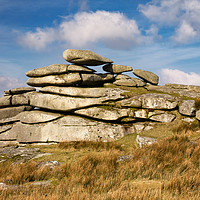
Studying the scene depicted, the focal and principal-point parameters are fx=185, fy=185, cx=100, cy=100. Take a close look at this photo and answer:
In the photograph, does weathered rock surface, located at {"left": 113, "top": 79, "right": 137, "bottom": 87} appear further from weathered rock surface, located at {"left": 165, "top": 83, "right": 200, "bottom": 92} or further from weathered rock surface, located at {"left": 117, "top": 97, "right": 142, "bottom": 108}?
weathered rock surface, located at {"left": 165, "top": 83, "right": 200, "bottom": 92}

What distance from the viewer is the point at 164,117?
1482cm

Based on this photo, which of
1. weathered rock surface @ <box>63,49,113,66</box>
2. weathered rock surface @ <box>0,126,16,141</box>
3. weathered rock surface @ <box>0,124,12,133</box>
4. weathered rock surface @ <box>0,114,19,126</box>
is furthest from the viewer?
weathered rock surface @ <box>0,114,19,126</box>

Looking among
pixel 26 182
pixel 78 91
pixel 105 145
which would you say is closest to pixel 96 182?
pixel 26 182

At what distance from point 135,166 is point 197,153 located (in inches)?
119

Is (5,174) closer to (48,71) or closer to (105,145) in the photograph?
(105,145)

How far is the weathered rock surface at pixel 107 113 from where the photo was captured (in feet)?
50.9

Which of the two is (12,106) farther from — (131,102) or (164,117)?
(164,117)

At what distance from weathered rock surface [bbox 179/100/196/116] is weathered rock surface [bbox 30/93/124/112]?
213 inches

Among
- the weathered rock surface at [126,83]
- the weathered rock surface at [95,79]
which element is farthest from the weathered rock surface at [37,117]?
the weathered rock surface at [126,83]

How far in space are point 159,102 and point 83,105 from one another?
6.57 meters

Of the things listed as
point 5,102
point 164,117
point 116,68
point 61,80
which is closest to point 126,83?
point 116,68

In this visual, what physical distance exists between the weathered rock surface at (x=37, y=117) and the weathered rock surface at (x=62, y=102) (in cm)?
73

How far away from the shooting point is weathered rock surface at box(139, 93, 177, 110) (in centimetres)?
1518

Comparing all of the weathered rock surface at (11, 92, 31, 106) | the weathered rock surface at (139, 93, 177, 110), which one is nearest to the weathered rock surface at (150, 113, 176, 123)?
the weathered rock surface at (139, 93, 177, 110)
